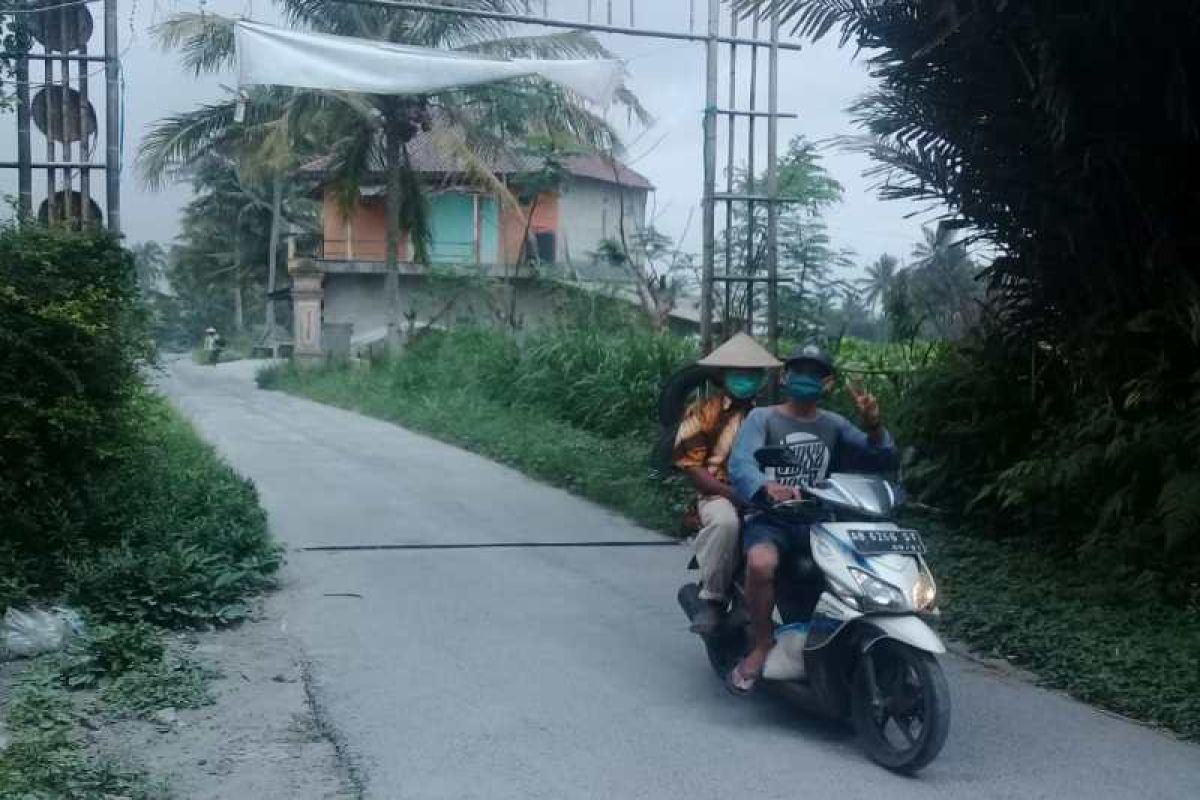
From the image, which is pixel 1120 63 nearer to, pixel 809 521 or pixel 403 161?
pixel 809 521

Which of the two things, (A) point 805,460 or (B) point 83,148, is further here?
(B) point 83,148

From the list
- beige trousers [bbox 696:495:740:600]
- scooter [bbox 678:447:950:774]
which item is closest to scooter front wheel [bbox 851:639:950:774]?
scooter [bbox 678:447:950:774]

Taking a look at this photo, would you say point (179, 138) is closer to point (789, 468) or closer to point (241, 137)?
point (241, 137)

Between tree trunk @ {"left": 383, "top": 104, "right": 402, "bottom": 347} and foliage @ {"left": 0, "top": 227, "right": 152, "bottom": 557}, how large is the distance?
18.1 m

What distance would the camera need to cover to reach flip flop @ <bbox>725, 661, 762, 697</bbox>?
6312mm

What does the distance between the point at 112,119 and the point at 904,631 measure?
778 centimetres

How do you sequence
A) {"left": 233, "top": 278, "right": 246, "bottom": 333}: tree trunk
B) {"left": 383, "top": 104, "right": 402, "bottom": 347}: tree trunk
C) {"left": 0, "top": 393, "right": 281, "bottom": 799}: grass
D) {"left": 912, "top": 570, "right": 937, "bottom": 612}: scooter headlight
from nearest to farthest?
1. {"left": 0, "top": 393, "right": 281, "bottom": 799}: grass
2. {"left": 912, "top": 570, "right": 937, "bottom": 612}: scooter headlight
3. {"left": 383, "top": 104, "right": 402, "bottom": 347}: tree trunk
4. {"left": 233, "top": 278, "right": 246, "bottom": 333}: tree trunk

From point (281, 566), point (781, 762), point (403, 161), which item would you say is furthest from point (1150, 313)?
point (403, 161)

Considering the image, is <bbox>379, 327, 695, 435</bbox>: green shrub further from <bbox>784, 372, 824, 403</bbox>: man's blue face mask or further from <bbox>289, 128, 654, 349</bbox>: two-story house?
<bbox>784, 372, 824, 403</bbox>: man's blue face mask

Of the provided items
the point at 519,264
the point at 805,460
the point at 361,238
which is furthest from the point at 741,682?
the point at 361,238

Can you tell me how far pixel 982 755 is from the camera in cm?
595

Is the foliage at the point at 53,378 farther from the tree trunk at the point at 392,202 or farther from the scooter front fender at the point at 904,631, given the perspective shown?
the tree trunk at the point at 392,202

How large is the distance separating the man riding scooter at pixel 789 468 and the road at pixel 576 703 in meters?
0.52

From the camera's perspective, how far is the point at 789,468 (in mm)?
6566
